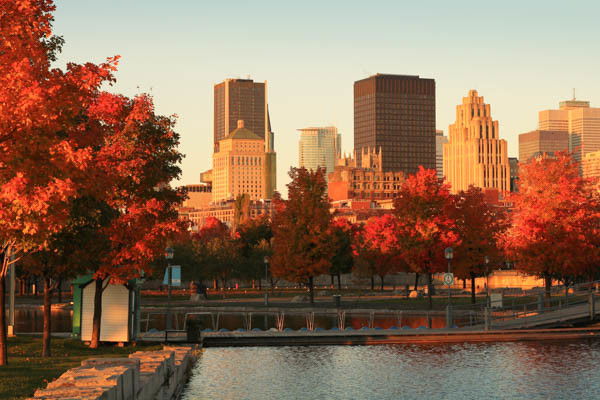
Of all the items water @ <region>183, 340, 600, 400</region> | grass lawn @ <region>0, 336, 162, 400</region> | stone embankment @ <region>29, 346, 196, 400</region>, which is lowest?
water @ <region>183, 340, 600, 400</region>

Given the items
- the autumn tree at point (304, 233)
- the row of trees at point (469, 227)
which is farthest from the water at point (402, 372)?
the autumn tree at point (304, 233)

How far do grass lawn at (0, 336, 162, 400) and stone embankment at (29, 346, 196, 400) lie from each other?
2.48 meters

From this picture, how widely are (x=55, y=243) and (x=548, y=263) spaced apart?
A: 46.5 metres

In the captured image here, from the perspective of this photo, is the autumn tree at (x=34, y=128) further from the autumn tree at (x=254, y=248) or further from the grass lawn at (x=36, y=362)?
the autumn tree at (x=254, y=248)

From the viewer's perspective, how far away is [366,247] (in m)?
128

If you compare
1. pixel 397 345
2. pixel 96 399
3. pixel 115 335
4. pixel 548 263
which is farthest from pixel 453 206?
pixel 96 399

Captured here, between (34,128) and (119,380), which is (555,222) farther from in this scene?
(119,380)

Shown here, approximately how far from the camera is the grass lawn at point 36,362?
2253 cm

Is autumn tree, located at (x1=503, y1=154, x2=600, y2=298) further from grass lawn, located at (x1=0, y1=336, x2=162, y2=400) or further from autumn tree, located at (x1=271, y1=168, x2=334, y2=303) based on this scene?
grass lawn, located at (x1=0, y1=336, x2=162, y2=400)

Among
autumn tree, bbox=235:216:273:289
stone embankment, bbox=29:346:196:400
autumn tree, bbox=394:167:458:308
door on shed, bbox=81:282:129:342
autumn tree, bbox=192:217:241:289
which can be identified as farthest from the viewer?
autumn tree, bbox=235:216:273:289

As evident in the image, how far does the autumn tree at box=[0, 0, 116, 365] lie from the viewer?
75.5 ft

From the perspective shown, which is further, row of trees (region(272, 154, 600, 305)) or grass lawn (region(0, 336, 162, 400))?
row of trees (region(272, 154, 600, 305))

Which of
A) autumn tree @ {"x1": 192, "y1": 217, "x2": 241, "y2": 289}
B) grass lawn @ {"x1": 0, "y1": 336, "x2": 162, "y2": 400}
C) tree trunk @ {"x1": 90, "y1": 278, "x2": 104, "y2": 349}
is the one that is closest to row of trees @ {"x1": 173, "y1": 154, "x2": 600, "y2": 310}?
grass lawn @ {"x1": 0, "y1": 336, "x2": 162, "y2": 400}

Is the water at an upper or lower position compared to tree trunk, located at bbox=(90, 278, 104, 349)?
lower
